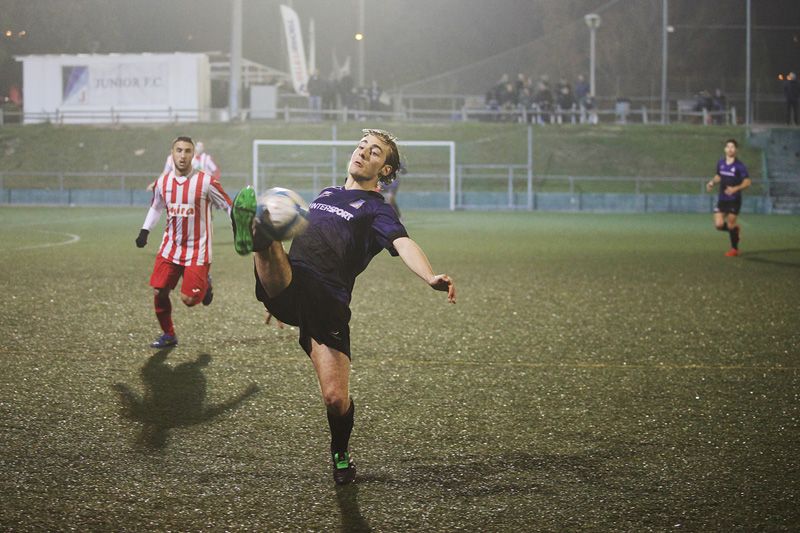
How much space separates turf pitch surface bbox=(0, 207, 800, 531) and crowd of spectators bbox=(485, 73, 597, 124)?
2613 cm

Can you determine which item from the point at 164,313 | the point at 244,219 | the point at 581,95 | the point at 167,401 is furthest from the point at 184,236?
the point at 581,95

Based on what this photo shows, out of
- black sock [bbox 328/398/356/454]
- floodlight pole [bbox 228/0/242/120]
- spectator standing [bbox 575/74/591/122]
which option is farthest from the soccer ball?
spectator standing [bbox 575/74/591/122]

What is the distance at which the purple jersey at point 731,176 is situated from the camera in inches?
642

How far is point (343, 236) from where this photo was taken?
441 centimetres

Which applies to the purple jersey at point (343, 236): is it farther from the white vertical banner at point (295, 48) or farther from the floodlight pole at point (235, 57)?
the white vertical banner at point (295, 48)

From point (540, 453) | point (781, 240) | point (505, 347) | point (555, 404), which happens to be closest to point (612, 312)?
point (505, 347)

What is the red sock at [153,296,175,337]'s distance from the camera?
7.72 metres

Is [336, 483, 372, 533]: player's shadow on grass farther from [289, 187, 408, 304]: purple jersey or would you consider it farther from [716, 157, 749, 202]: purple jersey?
[716, 157, 749, 202]: purple jersey

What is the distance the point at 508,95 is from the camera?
38156 mm

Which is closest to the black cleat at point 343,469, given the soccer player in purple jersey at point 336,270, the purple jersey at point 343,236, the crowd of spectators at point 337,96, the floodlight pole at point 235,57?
the soccer player in purple jersey at point 336,270

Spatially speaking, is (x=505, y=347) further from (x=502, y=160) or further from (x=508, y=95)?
(x=508, y=95)

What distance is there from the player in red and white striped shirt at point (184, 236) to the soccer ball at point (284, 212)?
152 inches

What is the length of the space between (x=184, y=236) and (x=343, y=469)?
4.00m

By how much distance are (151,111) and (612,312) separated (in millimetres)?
31554
